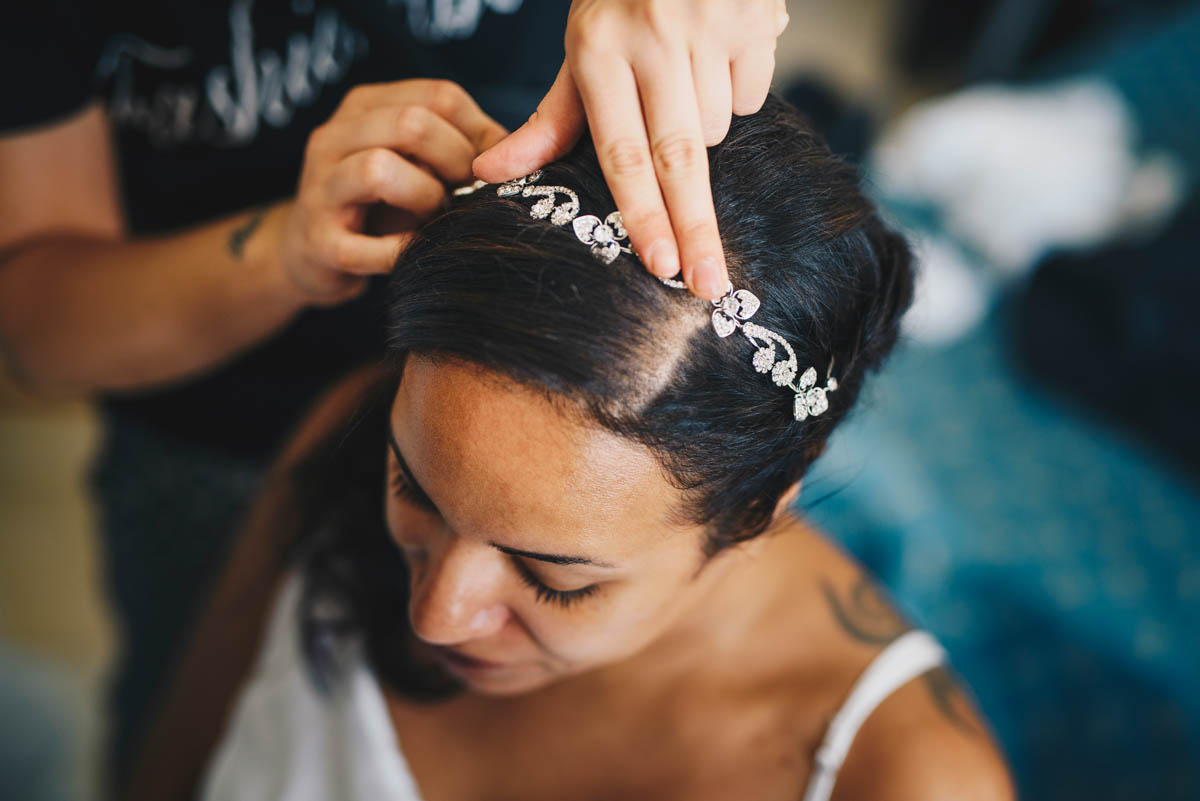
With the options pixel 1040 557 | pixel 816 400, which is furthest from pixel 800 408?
pixel 1040 557

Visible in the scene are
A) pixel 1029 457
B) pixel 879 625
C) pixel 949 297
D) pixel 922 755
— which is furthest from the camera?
pixel 949 297

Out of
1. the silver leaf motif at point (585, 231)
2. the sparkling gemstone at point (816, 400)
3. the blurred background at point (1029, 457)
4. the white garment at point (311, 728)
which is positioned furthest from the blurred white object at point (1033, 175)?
the silver leaf motif at point (585, 231)

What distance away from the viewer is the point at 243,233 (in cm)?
86

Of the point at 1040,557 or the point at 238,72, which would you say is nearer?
the point at 238,72

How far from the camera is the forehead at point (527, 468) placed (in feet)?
1.88

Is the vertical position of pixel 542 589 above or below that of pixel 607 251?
below

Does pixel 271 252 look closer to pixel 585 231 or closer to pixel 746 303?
pixel 585 231

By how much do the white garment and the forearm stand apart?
36cm

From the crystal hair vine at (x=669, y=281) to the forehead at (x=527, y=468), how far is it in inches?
4.5

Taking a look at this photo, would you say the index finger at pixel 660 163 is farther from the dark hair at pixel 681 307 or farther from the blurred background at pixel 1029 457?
the blurred background at pixel 1029 457

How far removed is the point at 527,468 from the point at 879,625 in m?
0.55

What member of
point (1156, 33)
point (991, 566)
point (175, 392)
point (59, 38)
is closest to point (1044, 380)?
point (991, 566)

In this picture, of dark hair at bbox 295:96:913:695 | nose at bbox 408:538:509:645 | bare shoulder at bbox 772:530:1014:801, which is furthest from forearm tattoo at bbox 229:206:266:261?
bare shoulder at bbox 772:530:1014:801

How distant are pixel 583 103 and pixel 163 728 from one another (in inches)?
43.1
